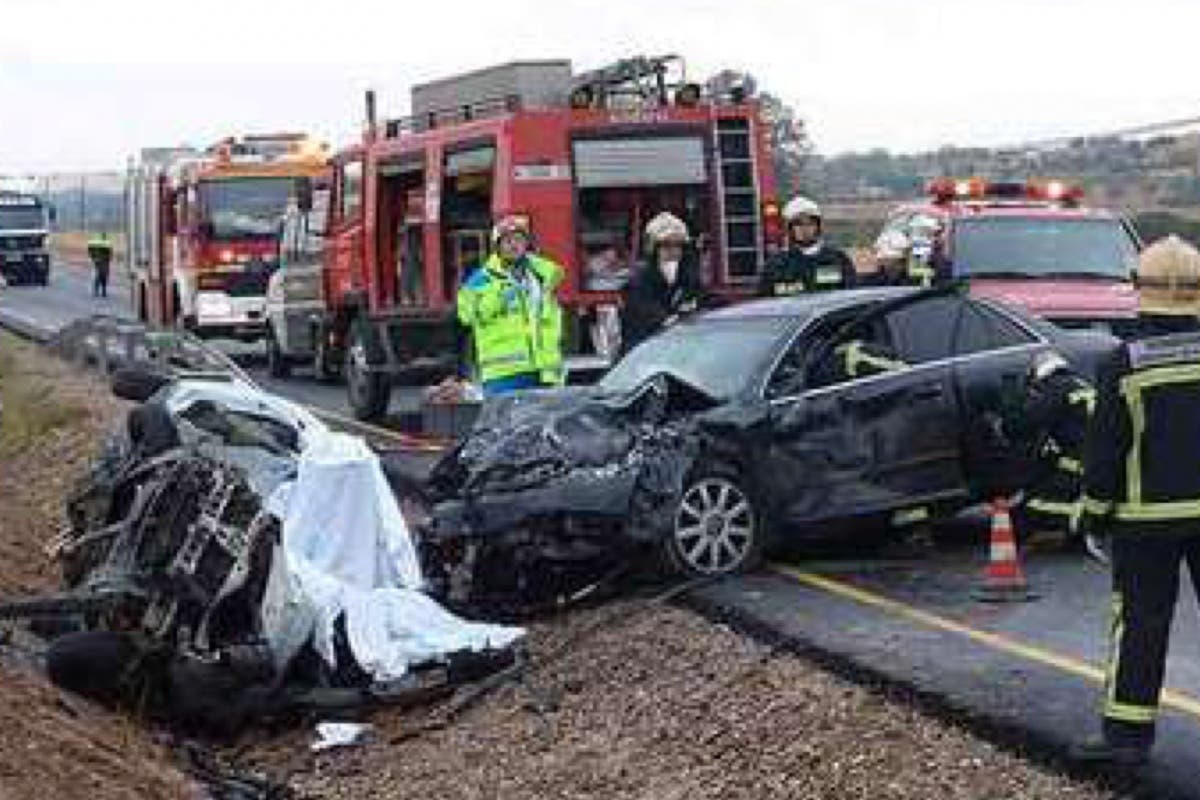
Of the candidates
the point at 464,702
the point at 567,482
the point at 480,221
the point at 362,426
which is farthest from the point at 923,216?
the point at 464,702

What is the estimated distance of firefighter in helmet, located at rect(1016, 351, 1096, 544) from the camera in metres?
9.16

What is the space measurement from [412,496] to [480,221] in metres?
6.52

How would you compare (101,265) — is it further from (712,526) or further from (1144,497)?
(1144,497)

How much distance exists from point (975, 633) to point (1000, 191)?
1111cm

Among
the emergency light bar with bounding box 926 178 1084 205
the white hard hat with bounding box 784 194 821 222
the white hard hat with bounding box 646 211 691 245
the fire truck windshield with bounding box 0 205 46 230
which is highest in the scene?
the fire truck windshield with bounding box 0 205 46 230

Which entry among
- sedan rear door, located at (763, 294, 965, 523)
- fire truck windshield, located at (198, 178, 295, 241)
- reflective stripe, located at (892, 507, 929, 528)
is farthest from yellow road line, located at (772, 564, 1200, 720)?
fire truck windshield, located at (198, 178, 295, 241)

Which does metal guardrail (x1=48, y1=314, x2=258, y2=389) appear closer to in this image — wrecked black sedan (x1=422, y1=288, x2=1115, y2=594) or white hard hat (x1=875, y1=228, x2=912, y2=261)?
wrecked black sedan (x1=422, y1=288, x2=1115, y2=594)

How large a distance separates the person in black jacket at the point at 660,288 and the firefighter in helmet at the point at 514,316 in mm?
609

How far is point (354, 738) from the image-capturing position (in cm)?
922

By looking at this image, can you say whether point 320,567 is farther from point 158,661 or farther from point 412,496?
point 412,496

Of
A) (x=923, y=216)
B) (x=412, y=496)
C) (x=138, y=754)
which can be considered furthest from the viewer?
(x=923, y=216)

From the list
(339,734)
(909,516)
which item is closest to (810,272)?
(909,516)

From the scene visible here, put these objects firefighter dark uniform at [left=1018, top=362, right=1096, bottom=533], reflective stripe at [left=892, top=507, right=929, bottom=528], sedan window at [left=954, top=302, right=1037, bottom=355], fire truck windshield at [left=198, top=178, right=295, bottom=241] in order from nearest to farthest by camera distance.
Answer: firefighter dark uniform at [left=1018, top=362, right=1096, bottom=533] < reflective stripe at [left=892, top=507, right=929, bottom=528] < sedan window at [left=954, top=302, right=1037, bottom=355] < fire truck windshield at [left=198, top=178, right=295, bottom=241]

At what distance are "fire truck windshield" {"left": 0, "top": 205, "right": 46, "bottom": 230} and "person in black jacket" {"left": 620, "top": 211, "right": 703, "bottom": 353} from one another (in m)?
51.4
